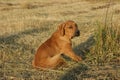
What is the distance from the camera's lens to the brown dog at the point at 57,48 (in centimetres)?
772

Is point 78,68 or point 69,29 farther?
point 69,29

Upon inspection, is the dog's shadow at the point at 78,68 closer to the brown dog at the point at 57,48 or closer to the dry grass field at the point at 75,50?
the dry grass field at the point at 75,50

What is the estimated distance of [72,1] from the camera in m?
25.5

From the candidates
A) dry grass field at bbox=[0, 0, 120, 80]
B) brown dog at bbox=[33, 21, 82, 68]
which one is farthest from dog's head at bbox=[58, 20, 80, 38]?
dry grass field at bbox=[0, 0, 120, 80]

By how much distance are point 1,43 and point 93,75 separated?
13.1ft

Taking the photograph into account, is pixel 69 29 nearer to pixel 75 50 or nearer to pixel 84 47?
pixel 75 50

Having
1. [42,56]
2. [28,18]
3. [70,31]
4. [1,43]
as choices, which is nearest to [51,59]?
[42,56]

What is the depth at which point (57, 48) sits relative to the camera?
817 centimetres

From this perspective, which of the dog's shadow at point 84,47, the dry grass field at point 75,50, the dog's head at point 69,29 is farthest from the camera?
the dog's shadow at point 84,47

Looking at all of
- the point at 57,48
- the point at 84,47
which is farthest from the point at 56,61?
the point at 84,47

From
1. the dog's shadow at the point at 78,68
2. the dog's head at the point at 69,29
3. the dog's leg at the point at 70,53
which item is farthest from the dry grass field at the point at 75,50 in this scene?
the dog's head at the point at 69,29

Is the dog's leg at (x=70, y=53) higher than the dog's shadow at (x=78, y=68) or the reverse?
higher

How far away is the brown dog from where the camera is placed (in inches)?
304

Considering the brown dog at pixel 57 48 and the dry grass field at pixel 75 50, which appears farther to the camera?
the brown dog at pixel 57 48
